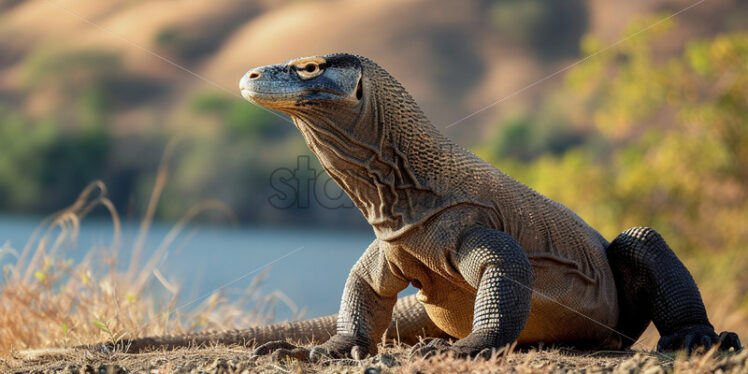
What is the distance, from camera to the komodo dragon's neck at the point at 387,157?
437 centimetres

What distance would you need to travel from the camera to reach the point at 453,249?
4.46 meters

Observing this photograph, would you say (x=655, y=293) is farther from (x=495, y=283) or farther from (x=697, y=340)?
(x=495, y=283)

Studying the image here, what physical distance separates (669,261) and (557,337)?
945mm

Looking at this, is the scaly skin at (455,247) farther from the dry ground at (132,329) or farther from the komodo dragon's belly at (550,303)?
the dry ground at (132,329)

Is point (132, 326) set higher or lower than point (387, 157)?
lower

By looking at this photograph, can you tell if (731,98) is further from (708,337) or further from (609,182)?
(708,337)

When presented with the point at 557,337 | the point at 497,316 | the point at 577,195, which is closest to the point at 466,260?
the point at 497,316

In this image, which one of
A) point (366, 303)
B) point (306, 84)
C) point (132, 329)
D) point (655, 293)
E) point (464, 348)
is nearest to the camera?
point (464, 348)

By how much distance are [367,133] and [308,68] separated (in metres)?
0.48

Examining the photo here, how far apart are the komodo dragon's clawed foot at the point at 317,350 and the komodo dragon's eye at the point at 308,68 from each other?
149 centimetres

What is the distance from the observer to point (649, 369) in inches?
141

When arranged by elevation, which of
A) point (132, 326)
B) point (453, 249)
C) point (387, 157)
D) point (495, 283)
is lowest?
point (132, 326)

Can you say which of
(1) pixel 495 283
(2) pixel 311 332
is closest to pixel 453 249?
(1) pixel 495 283

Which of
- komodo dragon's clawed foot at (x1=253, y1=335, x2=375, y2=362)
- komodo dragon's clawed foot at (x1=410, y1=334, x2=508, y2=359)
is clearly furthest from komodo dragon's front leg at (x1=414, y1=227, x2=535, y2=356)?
komodo dragon's clawed foot at (x1=253, y1=335, x2=375, y2=362)
